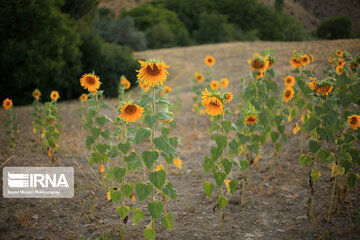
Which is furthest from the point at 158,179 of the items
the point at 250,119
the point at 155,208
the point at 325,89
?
the point at 325,89

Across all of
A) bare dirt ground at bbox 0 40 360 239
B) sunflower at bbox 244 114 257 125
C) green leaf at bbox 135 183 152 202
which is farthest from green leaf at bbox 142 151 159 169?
sunflower at bbox 244 114 257 125

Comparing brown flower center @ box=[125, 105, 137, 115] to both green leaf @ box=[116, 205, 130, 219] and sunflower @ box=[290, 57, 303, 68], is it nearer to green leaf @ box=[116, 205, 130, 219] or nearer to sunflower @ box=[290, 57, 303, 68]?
green leaf @ box=[116, 205, 130, 219]

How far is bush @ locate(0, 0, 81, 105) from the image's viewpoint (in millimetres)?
10117

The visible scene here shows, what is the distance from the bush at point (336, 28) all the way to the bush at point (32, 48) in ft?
29.8

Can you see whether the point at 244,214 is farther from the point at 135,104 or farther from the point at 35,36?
the point at 35,36

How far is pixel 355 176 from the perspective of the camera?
9.77 ft

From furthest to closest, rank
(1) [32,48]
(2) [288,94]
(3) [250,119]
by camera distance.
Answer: (1) [32,48]
(2) [288,94]
(3) [250,119]

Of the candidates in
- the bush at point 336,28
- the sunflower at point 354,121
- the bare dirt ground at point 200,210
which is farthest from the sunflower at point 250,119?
the bush at point 336,28

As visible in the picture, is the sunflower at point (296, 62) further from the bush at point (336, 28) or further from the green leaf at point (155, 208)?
the green leaf at point (155, 208)

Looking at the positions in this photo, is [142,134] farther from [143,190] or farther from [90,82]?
[90,82]

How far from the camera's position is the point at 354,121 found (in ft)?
9.71

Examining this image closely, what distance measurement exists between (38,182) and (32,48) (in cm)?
834

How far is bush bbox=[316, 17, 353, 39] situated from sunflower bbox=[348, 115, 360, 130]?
123 inches

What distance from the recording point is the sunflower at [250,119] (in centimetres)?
318
